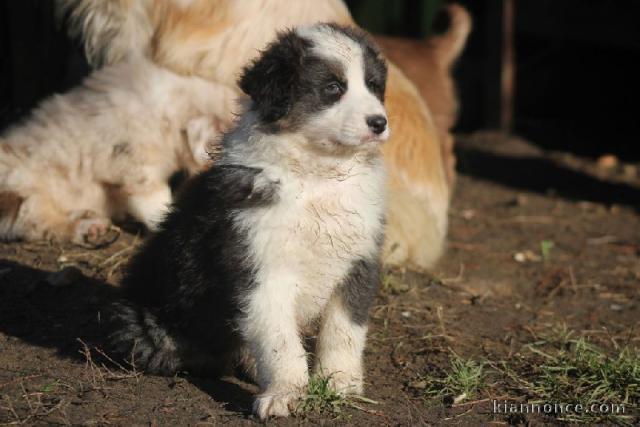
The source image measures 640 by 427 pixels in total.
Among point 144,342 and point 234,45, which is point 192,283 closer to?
point 144,342

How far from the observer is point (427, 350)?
470cm

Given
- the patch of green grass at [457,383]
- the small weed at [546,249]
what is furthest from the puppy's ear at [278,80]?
the small weed at [546,249]

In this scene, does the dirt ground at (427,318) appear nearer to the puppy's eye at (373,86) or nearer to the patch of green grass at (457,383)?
the patch of green grass at (457,383)

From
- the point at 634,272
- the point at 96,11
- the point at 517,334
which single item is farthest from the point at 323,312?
the point at 634,272

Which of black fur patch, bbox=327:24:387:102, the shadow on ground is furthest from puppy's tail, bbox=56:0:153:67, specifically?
black fur patch, bbox=327:24:387:102

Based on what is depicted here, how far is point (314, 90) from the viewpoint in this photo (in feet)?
11.6

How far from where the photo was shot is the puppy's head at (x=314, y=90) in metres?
3.48

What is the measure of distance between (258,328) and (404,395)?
1018 mm


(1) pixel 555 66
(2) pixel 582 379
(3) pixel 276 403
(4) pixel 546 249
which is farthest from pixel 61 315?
(1) pixel 555 66

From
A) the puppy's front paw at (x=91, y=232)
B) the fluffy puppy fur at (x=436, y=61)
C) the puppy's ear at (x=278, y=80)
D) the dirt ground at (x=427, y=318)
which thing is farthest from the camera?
the fluffy puppy fur at (x=436, y=61)

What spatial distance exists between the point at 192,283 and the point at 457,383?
4.33 feet

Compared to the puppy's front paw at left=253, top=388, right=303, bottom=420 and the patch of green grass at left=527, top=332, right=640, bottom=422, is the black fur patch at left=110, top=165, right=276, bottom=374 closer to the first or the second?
the puppy's front paw at left=253, top=388, right=303, bottom=420

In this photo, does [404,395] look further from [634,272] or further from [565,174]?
[565,174]

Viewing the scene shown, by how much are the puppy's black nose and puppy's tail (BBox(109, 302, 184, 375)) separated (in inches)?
49.5
